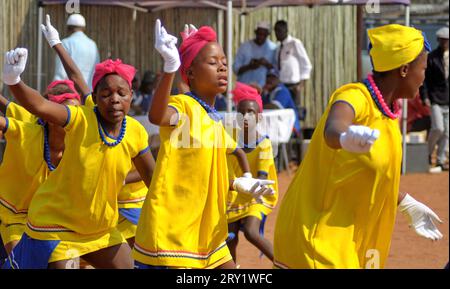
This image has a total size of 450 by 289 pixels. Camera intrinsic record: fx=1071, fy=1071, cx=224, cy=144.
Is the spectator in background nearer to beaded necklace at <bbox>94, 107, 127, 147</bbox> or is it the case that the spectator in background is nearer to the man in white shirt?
the man in white shirt

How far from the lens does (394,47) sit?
5230mm

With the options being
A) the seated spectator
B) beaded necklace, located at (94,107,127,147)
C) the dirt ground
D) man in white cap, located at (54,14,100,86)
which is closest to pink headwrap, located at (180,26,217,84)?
beaded necklace, located at (94,107,127,147)

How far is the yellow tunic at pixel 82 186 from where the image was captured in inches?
236

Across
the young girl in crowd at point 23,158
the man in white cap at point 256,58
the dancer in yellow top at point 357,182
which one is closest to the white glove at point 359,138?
the dancer in yellow top at point 357,182

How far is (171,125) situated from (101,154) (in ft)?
1.94

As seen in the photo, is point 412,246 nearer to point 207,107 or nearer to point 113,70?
point 207,107

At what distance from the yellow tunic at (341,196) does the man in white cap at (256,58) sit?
33.5ft

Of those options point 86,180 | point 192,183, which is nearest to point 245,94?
point 86,180

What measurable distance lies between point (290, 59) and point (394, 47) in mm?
10596

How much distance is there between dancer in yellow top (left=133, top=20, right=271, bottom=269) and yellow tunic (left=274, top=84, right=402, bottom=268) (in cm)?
64
